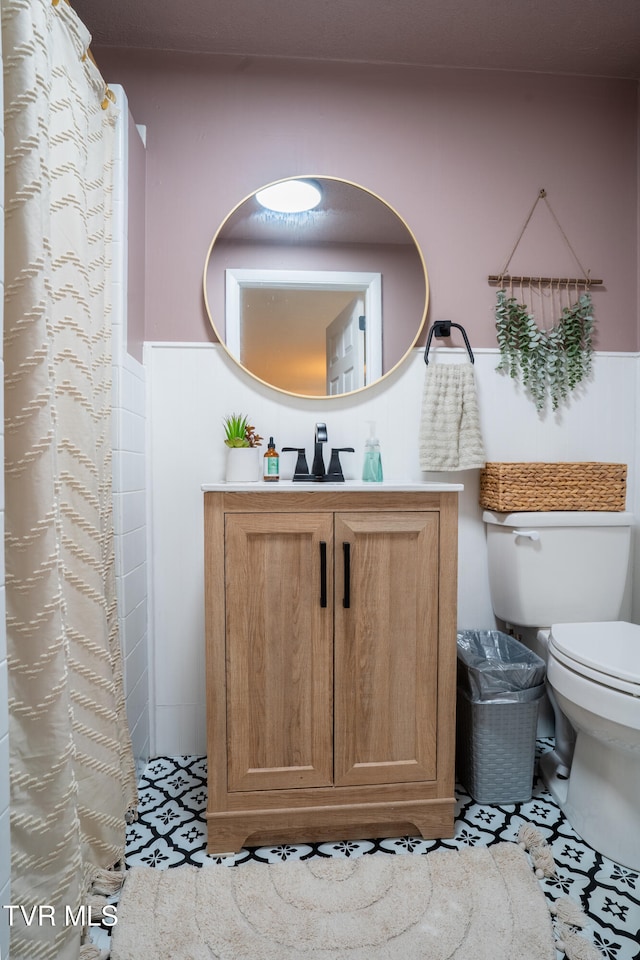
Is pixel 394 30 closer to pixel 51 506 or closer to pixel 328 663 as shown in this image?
pixel 51 506

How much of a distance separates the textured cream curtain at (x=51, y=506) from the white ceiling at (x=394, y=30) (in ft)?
1.91

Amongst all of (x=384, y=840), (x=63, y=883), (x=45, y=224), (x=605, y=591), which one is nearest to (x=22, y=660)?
(x=63, y=883)

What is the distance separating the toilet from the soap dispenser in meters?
0.43

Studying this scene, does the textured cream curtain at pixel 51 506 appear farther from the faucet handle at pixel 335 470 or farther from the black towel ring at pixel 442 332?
the black towel ring at pixel 442 332

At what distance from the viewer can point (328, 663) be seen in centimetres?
142

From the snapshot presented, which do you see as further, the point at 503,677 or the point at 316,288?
the point at 316,288

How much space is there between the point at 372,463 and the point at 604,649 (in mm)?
837

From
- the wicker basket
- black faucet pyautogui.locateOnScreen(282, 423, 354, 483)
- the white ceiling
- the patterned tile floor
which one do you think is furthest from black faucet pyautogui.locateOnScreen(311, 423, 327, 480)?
the white ceiling

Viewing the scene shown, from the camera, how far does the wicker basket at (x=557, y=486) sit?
179 centimetres

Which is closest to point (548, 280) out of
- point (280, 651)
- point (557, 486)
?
point (557, 486)

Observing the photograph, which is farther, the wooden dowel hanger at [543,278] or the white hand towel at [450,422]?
the wooden dowel hanger at [543,278]

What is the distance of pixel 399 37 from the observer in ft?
5.81

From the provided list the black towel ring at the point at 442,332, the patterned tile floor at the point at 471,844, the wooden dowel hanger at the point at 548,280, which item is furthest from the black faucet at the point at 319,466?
the patterned tile floor at the point at 471,844

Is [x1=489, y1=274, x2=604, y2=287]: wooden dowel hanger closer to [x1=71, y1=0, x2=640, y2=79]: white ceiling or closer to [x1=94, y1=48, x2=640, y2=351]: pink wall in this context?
[x1=94, y1=48, x2=640, y2=351]: pink wall
